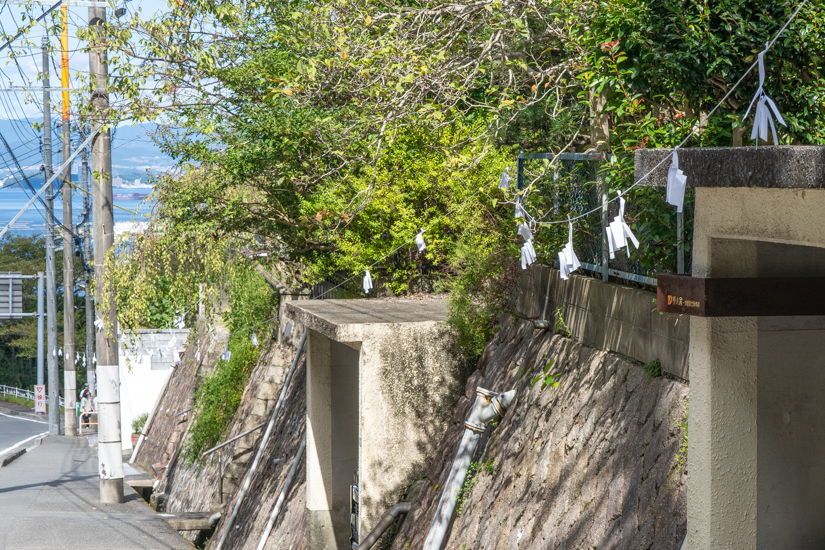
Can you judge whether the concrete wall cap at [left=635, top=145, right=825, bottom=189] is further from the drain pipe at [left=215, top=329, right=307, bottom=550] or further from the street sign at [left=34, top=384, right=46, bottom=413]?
the street sign at [left=34, top=384, right=46, bottom=413]

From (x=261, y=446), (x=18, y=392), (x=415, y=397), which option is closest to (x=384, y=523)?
(x=415, y=397)

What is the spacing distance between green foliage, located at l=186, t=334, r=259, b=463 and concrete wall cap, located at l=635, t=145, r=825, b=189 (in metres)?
15.1

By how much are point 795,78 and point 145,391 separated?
1121 inches

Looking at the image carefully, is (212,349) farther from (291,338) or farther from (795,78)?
(795,78)

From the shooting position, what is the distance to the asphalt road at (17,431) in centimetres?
3066

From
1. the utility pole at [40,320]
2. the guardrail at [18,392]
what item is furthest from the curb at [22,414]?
the utility pole at [40,320]

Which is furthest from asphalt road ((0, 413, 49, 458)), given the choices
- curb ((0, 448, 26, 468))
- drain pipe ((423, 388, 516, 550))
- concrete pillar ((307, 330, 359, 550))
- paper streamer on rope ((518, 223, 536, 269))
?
paper streamer on rope ((518, 223, 536, 269))

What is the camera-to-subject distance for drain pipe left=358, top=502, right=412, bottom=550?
26.8 ft

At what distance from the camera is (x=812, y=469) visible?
4133 mm

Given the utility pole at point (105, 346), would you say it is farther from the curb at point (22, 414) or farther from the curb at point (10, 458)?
the curb at point (22, 414)

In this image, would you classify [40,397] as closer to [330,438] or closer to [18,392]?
[18,392]

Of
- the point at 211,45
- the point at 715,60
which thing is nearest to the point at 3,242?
the point at 211,45

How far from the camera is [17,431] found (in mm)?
35594

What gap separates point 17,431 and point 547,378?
112 feet
